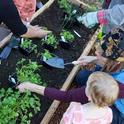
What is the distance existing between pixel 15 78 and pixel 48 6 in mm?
1413

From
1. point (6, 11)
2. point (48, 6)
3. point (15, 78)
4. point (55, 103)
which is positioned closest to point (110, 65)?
point (55, 103)

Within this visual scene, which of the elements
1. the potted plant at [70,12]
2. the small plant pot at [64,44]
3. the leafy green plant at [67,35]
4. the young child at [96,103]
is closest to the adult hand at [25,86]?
the young child at [96,103]

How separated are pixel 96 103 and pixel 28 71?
1092 millimetres

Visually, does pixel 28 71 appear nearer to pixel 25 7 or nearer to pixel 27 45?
pixel 27 45

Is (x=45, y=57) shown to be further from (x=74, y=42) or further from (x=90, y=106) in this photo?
(x=90, y=106)

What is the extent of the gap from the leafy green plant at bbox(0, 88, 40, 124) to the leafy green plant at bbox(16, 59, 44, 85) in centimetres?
16

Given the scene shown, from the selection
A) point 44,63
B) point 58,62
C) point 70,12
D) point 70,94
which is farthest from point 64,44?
point 70,94

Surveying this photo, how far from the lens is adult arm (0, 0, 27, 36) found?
2.67 m

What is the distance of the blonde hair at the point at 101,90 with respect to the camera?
276 cm

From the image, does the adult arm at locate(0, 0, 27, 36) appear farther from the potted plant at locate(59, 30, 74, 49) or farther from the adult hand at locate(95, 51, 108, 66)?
the potted plant at locate(59, 30, 74, 49)

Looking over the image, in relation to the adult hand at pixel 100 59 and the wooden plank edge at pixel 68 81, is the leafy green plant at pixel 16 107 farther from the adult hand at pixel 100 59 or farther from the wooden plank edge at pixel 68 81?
the adult hand at pixel 100 59

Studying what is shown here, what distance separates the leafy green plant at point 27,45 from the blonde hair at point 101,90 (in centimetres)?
129

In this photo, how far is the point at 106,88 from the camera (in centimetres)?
278

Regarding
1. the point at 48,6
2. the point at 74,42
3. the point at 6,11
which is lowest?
the point at 74,42
